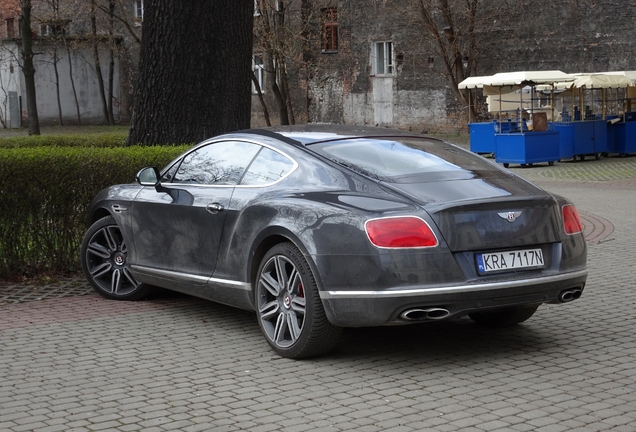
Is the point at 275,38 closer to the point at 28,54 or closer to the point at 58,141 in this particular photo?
the point at 28,54

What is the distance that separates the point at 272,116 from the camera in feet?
160

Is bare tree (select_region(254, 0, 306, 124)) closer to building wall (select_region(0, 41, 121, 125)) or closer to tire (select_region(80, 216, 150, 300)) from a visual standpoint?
building wall (select_region(0, 41, 121, 125))

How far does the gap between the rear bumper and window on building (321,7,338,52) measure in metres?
40.7

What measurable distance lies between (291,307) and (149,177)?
2.20m

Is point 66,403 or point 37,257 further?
point 37,257

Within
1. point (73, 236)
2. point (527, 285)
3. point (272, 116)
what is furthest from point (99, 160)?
point (272, 116)

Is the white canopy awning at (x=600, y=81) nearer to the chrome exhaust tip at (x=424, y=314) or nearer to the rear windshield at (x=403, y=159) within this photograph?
the rear windshield at (x=403, y=159)

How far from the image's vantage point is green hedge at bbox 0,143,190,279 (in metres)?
9.52

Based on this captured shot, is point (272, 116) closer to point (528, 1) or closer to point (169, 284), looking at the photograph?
point (528, 1)

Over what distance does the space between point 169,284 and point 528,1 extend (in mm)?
32627

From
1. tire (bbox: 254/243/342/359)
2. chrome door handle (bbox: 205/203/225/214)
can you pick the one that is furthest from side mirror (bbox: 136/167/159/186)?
tire (bbox: 254/243/342/359)

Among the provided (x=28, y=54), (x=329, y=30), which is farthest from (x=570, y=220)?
(x=329, y=30)

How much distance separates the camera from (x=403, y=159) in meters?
7.12

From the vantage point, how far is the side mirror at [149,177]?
8.34 meters
